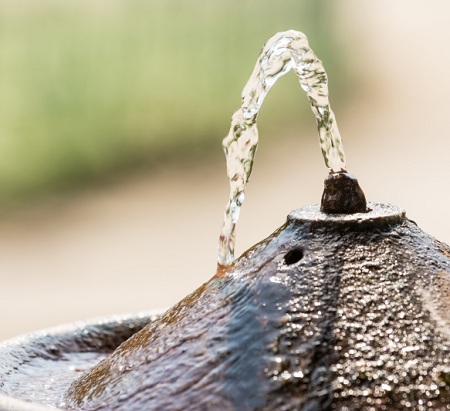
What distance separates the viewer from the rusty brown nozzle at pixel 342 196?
2.21m

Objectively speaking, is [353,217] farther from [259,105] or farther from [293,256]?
[259,105]

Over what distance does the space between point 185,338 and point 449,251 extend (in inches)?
23.6

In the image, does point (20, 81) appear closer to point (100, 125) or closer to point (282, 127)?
point (100, 125)

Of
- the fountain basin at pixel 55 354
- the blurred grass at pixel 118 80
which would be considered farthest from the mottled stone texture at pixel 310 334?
the blurred grass at pixel 118 80

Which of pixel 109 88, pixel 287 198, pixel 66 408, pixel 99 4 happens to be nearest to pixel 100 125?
pixel 109 88

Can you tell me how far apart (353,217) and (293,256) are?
147mm

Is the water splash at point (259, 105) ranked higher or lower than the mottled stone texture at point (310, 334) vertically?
higher

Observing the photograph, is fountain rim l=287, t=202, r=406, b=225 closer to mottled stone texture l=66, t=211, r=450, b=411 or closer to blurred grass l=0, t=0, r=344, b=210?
mottled stone texture l=66, t=211, r=450, b=411

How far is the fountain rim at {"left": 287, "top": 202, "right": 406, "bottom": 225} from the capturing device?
2129 mm

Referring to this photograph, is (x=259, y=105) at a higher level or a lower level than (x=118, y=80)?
lower

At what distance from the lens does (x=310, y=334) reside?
1940 mm

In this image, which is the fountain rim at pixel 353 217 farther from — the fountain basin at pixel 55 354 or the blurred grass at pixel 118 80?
the blurred grass at pixel 118 80

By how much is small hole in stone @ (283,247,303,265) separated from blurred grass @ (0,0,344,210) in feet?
31.5

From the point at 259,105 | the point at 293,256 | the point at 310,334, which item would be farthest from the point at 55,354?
the point at 310,334
